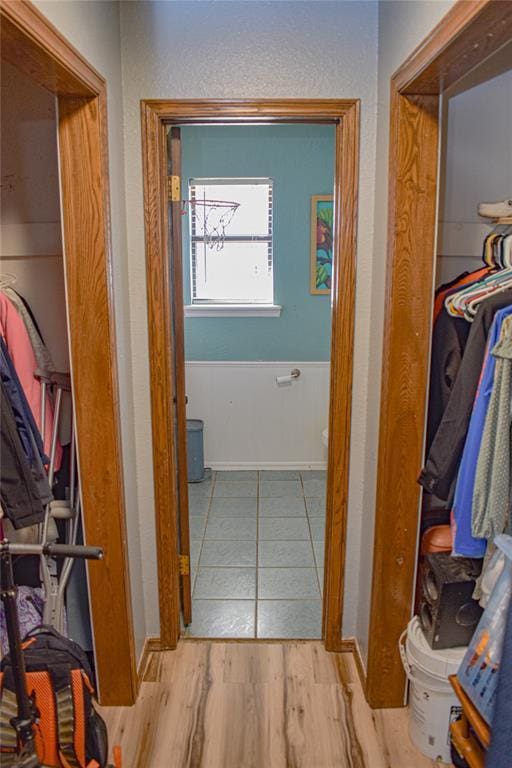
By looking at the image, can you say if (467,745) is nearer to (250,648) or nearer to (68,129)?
(250,648)

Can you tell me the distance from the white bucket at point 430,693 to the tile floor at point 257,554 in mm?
673

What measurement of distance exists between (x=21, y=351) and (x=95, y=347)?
0.29 metres

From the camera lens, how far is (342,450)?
2.25 meters

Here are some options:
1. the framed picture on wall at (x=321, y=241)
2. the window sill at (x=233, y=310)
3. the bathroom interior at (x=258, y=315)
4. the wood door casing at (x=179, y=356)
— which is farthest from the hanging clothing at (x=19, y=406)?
the framed picture on wall at (x=321, y=241)

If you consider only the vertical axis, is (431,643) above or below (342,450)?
below

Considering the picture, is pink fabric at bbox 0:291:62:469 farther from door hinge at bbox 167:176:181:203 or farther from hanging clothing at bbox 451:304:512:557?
hanging clothing at bbox 451:304:512:557

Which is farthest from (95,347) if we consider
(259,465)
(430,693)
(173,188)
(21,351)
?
(259,465)

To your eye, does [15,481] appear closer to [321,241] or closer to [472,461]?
[472,461]

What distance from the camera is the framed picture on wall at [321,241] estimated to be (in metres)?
4.05

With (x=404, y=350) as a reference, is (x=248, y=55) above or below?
above

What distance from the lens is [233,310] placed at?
4.23 metres

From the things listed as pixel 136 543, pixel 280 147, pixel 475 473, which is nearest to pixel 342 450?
pixel 475 473

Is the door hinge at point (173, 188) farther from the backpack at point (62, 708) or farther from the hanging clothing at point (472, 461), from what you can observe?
the backpack at point (62, 708)

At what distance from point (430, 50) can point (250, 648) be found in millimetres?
2226
